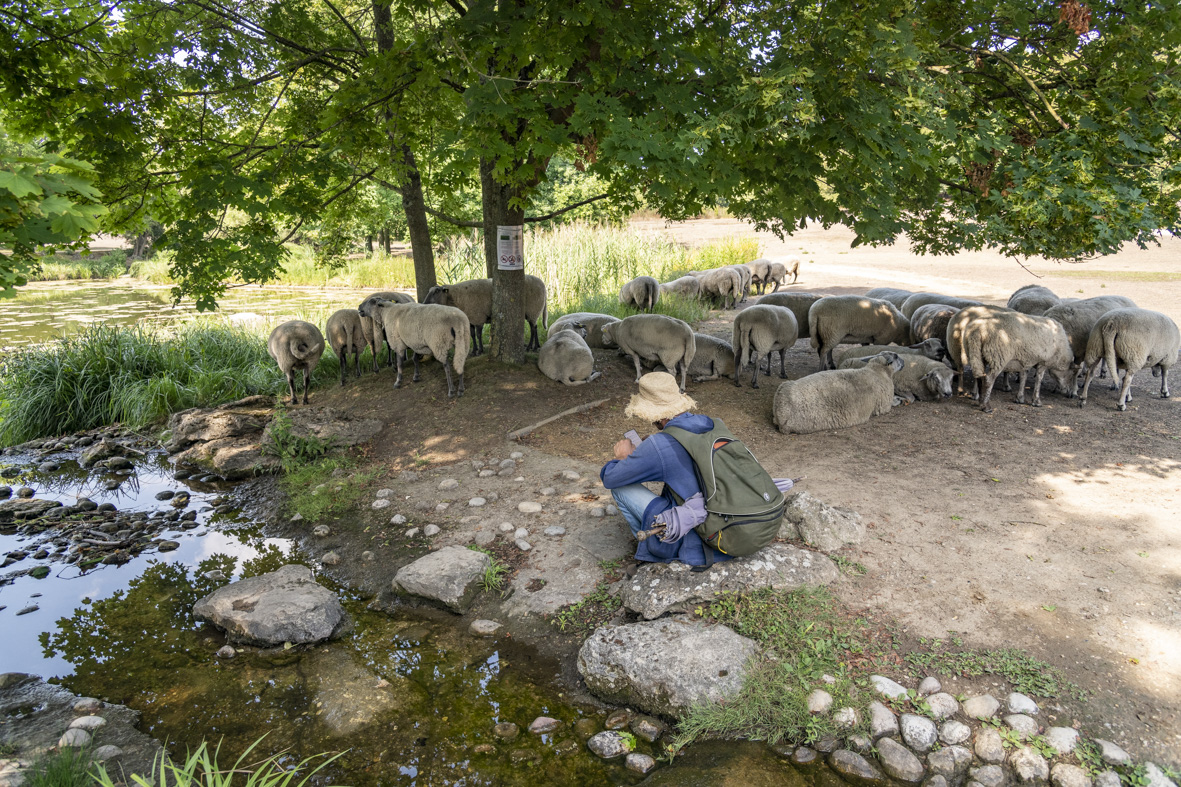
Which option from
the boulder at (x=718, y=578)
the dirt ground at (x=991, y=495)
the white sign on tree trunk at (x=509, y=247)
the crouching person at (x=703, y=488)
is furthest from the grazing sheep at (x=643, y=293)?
the boulder at (x=718, y=578)

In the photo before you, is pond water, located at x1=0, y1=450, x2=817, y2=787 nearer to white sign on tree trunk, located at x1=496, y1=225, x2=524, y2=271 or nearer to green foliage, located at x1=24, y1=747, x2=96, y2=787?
green foliage, located at x1=24, y1=747, x2=96, y2=787

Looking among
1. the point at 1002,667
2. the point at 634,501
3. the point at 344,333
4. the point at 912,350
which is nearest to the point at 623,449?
the point at 634,501

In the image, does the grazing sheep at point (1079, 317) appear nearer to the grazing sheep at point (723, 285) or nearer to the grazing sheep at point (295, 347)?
the grazing sheep at point (723, 285)

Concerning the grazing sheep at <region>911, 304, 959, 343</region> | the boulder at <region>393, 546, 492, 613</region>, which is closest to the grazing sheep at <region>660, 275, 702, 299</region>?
the grazing sheep at <region>911, 304, 959, 343</region>

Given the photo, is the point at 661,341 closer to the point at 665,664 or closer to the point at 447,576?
the point at 447,576

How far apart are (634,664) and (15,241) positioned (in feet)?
12.9

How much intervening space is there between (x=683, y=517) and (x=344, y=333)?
6.87 m

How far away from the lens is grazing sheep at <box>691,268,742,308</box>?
15.5 m

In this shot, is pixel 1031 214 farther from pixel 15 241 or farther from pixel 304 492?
pixel 304 492

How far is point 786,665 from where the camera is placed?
144 inches

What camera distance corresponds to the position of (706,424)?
13.8 ft

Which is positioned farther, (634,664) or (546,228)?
(546,228)

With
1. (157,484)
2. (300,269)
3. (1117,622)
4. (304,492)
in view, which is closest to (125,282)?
(300,269)

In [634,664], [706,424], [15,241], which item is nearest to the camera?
[15,241]
